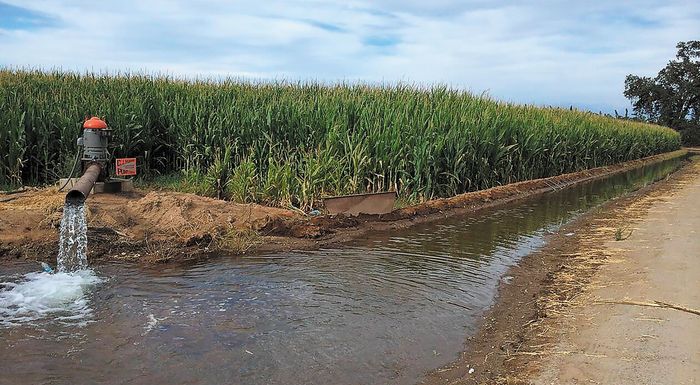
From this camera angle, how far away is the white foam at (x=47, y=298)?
455 centimetres

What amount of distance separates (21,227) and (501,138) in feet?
32.3

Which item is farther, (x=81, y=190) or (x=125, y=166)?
(x=125, y=166)

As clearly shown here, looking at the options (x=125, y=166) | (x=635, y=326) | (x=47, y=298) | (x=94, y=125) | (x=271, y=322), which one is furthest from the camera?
(x=125, y=166)

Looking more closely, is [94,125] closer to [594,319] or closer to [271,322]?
[271,322]

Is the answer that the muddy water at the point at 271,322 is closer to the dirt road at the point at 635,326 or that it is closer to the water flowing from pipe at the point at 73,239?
the water flowing from pipe at the point at 73,239

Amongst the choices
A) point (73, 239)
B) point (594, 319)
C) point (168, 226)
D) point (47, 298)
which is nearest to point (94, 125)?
point (168, 226)

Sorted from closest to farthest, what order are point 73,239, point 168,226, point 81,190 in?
point 81,190 → point 73,239 → point 168,226

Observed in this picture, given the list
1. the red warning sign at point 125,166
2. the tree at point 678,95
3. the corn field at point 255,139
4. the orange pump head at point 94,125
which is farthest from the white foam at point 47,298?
the tree at point 678,95

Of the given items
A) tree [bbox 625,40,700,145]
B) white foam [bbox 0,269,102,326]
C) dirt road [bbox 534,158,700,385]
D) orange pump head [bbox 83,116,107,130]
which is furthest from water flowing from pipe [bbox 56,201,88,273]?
tree [bbox 625,40,700,145]

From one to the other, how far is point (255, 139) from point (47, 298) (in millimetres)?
6008

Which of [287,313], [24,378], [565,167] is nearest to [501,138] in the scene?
[565,167]

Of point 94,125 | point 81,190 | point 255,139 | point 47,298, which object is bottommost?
point 47,298

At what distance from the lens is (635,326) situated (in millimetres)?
4477

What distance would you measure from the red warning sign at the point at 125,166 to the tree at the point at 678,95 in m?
53.9
